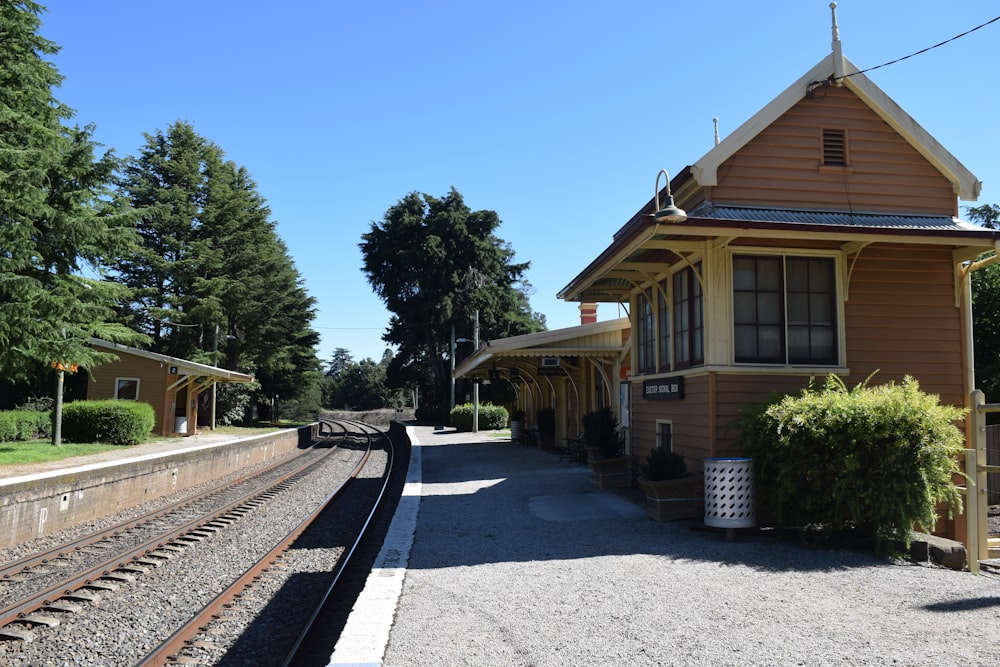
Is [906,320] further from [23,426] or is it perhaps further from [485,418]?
[485,418]

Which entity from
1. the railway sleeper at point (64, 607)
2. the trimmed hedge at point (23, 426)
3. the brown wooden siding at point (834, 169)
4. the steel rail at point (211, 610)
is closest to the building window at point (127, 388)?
the trimmed hedge at point (23, 426)

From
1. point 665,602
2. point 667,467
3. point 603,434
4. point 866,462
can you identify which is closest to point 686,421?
point 667,467

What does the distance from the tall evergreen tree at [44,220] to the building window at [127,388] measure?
20.2ft

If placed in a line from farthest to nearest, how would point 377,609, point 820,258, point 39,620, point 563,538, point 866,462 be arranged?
point 820,258 < point 563,538 < point 866,462 < point 39,620 < point 377,609

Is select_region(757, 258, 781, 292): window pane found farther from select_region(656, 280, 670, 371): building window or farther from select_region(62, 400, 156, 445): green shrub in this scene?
select_region(62, 400, 156, 445): green shrub

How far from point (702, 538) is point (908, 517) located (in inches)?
79.1

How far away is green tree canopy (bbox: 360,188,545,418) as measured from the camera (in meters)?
48.3

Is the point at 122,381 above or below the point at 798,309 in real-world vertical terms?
below

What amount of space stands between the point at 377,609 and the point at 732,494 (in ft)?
14.0

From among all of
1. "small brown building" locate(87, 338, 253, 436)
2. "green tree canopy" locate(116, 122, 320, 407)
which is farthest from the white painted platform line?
"green tree canopy" locate(116, 122, 320, 407)

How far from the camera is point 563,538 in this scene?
8.44 meters

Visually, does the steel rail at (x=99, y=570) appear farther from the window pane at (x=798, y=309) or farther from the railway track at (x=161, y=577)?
the window pane at (x=798, y=309)

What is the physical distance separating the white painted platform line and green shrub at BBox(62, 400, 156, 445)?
49.5 ft

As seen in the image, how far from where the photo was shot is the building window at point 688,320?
9.98 meters
